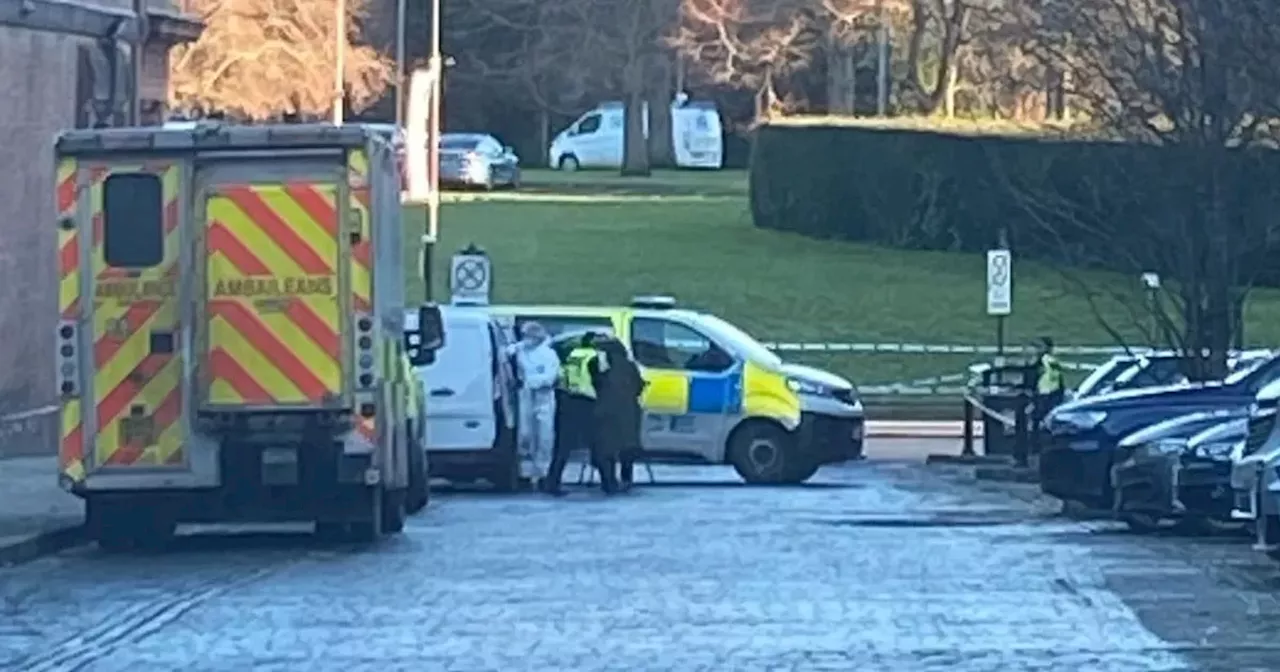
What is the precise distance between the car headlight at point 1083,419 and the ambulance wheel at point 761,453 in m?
6.95

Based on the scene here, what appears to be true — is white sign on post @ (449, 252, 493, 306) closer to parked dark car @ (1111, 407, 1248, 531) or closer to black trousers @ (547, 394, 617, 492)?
black trousers @ (547, 394, 617, 492)

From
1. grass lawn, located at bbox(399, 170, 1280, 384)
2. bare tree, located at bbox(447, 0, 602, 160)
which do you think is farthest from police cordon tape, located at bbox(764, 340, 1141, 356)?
bare tree, located at bbox(447, 0, 602, 160)

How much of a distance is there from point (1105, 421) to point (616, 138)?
66.0 m

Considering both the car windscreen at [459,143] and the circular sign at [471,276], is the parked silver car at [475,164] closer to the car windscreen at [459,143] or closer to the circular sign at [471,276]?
the car windscreen at [459,143]

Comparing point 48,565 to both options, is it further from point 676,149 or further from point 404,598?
point 676,149

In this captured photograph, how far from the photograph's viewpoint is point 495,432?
27562 millimetres

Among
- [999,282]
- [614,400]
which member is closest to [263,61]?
[999,282]

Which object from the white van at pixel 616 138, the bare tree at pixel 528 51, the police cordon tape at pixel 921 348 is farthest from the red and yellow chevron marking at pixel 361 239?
the white van at pixel 616 138

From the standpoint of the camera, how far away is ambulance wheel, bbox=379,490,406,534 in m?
20.8

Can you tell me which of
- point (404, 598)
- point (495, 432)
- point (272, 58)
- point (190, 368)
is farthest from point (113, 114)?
point (272, 58)

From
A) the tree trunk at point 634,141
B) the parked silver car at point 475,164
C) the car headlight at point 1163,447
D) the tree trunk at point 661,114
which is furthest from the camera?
the parked silver car at point 475,164

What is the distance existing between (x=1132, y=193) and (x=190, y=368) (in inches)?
553

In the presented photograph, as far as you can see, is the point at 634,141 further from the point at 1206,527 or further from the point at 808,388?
the point at 1206,527

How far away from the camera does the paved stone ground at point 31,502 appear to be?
69.1 feet
